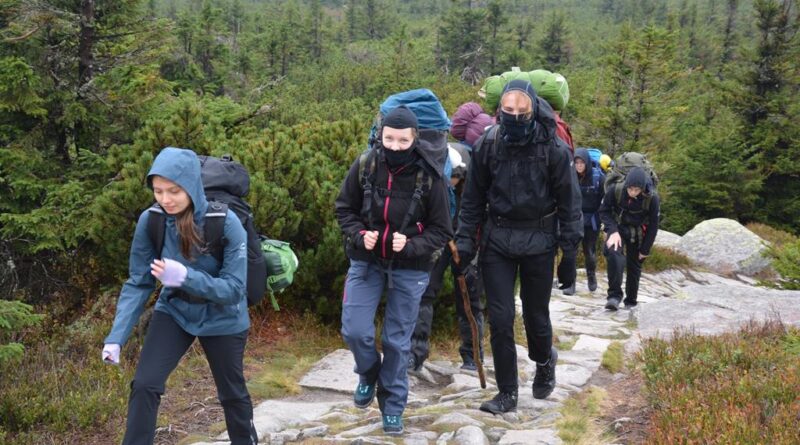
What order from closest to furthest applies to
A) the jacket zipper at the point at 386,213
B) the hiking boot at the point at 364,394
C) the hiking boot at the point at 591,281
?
1. the jacket zipper at the point at 386,213
2. the hiking boot at the point at 364,394
3. the hiking boot at the point at 591,281

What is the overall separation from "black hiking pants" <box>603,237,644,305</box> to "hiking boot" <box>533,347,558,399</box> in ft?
13.6

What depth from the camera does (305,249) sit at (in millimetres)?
7141

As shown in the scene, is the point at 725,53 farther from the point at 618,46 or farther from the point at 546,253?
the point at 546,253

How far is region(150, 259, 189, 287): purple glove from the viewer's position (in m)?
3.19

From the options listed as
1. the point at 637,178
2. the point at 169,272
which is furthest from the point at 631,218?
the point at 169,272

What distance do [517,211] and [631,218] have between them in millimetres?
4660

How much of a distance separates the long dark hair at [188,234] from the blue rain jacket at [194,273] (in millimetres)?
33

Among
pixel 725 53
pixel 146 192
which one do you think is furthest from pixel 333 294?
pixel 725 53

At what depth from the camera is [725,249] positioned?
661 inches

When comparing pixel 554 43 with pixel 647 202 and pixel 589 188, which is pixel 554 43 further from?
pixel 647 202

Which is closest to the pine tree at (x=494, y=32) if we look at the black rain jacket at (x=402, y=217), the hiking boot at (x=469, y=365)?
the hiking boot at (x=469, y=365)

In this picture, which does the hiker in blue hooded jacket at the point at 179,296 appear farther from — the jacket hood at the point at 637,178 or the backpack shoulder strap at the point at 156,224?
the jacket hood at the point at 637,178

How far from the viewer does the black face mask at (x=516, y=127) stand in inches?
168

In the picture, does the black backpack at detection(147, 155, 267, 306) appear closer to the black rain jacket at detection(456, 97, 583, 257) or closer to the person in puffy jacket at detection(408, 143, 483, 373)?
the black rain jacket at detection(456, 97, 583, 257)
